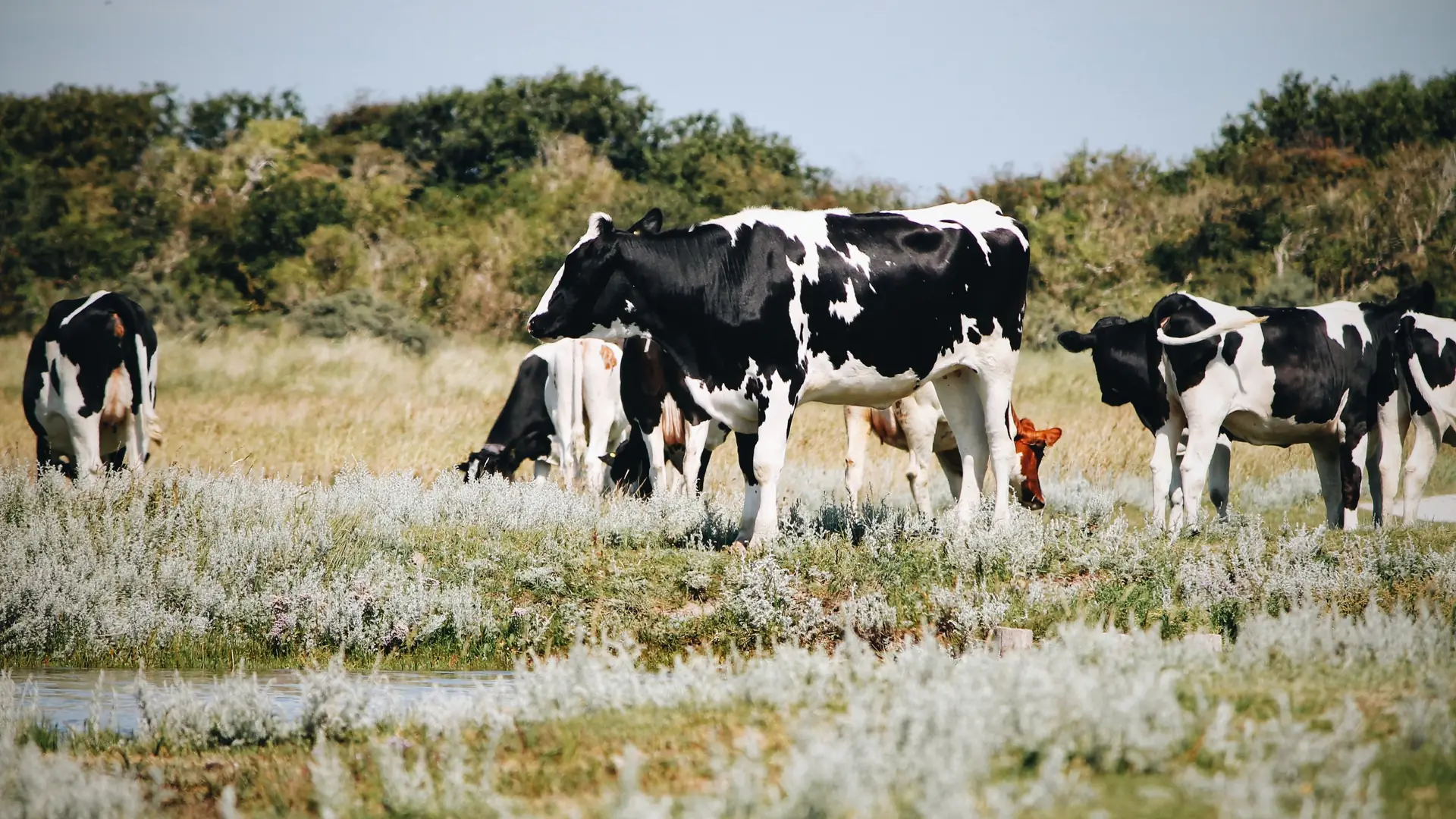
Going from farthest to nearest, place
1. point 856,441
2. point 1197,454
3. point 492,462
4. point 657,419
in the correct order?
point 492,462 < point 657,419 < point 856,441 < point 1197,454

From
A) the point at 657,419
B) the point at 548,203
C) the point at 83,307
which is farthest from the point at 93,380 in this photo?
the point at 548,203

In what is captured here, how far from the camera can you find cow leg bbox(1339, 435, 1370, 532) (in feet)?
48.3

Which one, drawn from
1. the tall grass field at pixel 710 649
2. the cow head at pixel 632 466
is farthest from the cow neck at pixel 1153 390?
the cow head at pixel 632 466

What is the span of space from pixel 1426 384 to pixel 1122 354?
2998 millimetres

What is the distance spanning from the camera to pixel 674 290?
11.6 meters

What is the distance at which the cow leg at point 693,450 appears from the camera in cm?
1614

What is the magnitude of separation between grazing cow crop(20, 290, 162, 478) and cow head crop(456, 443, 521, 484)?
385 centimetres

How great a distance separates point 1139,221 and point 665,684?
43826 millimetres

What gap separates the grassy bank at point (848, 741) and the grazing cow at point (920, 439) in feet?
23.3

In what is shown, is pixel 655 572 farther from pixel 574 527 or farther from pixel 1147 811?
pixel 1147 811

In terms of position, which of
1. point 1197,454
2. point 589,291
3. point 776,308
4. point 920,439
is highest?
point 589,291

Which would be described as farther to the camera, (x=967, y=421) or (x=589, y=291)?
(x=967, y=421)

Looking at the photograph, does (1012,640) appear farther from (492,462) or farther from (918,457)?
(492,462)

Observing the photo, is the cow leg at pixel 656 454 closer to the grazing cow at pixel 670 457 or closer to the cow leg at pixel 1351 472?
the grazing cow at pixel 670 457
